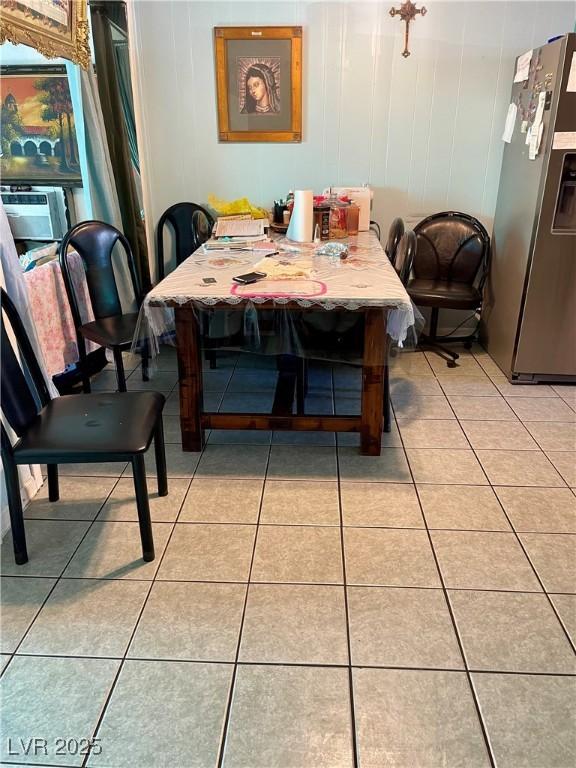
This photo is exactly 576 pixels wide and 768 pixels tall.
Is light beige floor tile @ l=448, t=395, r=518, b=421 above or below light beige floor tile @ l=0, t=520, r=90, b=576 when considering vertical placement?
above

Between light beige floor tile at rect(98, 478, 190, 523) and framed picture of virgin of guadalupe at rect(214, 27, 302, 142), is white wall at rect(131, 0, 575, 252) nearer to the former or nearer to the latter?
framed picture of virgin of guadalupe at rect(214, 27, 302, 142)

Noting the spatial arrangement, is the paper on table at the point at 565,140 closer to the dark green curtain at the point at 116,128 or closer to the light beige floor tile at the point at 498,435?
the light beige floor tile at the point at 498,435

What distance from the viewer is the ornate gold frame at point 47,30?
2218 millimetres

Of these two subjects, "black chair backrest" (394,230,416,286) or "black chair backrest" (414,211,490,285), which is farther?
"black chair backrest" (414,211,490,285)

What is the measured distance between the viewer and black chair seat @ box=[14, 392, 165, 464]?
178cm

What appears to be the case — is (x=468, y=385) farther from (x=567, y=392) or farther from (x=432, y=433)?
(x=432, y=433)

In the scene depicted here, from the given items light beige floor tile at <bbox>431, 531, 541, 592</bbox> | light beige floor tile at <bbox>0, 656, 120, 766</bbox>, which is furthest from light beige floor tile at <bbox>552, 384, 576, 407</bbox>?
light beige floor tile at <bbox>0, 656, 120, 766</bbox>

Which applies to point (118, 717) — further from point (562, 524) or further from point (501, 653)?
point (562, 524)

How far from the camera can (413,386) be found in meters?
3.34

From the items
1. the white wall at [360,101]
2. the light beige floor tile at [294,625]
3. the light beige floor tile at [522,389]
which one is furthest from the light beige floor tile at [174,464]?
the white wall at [360,101]

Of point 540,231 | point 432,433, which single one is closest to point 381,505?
point 432,433

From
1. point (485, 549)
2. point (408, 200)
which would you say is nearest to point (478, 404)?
point (485, 549)

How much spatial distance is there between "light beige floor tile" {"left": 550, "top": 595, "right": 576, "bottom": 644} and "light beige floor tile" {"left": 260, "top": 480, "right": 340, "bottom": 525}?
0.77 meters

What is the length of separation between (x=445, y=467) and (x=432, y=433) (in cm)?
32
